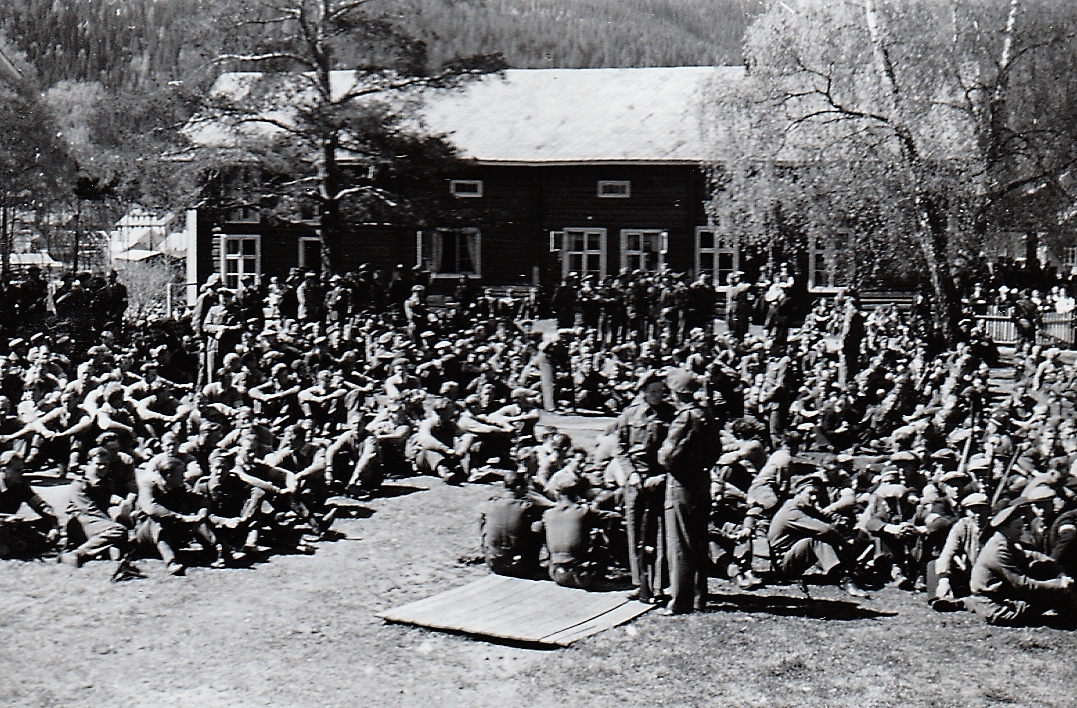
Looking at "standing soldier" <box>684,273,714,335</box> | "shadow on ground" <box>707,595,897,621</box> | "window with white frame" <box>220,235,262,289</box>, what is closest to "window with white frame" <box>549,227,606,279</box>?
"window with white frame" <box>220,235,262,289</box>

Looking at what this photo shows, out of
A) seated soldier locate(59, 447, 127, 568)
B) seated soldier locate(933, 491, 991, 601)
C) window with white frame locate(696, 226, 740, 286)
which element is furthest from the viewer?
window with white frame locate(696, 226, 740, 286)

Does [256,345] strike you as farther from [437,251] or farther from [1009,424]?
[437,251]

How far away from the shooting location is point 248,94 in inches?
1118

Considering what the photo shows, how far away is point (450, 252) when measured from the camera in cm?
3722

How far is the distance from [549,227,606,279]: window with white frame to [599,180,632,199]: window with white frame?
0.99 metres

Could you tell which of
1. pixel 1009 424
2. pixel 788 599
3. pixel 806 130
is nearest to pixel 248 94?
pixel 806 130

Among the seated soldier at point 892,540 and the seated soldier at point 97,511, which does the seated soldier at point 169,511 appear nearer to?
the seated soldier at point 97,511

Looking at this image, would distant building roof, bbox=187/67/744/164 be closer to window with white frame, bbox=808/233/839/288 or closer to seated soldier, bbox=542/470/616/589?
window with white frame, bbox=808/233/839/288

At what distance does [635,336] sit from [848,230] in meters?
5.94

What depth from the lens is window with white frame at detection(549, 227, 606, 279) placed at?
119 feet

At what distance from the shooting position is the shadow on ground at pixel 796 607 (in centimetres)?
1094

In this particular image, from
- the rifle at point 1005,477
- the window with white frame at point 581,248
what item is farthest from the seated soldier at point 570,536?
the window with white frame at point 581,248

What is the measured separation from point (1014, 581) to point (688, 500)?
2.78m

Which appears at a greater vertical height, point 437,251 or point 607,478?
point 437,251
